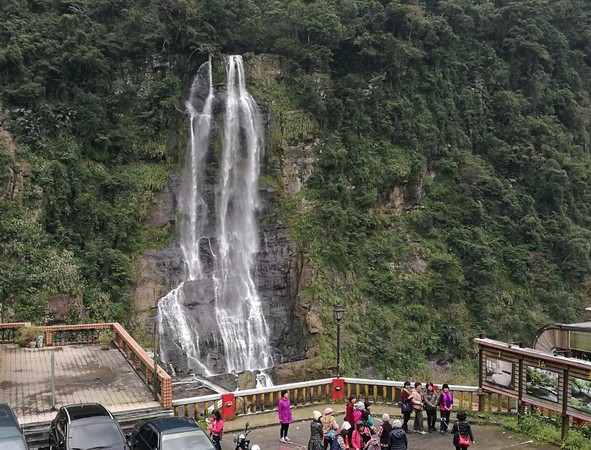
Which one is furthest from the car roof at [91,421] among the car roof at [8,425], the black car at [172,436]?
the car roof at [8,425]

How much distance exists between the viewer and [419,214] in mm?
37094

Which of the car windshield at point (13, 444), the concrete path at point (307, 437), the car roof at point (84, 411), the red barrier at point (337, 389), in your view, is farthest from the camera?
the red barrier at point (337, 389)

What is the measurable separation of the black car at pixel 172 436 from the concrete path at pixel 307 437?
2.23 m

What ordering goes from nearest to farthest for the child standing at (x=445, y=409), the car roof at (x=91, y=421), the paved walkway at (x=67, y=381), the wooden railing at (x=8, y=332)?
the car roof at (x=91, y=421) < the child standing at (x=445, y=409) < the paved walkway at (x=67, y=381) < the wooden railing at (x=8, y=332)

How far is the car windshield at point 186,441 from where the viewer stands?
34.1 ft

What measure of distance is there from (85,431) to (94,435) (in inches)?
7.8

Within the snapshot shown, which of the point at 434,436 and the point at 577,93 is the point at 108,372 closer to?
the point at 434,436

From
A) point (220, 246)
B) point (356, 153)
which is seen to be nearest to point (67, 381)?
point (220, 246)

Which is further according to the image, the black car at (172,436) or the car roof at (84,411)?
the car roof at (84,411)

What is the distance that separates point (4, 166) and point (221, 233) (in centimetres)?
1225

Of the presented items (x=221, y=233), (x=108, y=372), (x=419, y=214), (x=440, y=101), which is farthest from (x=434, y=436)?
(x=440, y=101)

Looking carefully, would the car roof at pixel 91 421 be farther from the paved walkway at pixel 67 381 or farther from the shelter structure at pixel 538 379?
the shelter structure at pixel 538 379

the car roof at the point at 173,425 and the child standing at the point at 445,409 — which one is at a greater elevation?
the car roof at the point at 173,425

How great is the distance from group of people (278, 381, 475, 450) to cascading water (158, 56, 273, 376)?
53.0 feet
